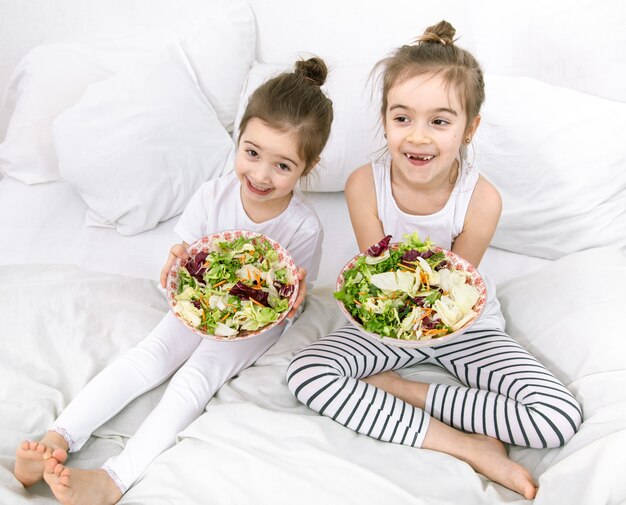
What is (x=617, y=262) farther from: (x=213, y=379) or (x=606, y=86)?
(x=213, y=379)

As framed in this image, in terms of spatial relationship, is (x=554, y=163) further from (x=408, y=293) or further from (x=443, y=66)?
(x=408, y=293)

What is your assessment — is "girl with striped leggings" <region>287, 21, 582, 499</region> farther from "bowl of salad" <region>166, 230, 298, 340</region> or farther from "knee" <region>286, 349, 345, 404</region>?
"bowl of salad" <region>166, 230, 298, 340</region>

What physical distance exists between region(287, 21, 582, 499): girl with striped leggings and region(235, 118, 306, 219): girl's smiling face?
20cm

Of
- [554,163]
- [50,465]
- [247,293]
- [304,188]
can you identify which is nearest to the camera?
[50,465]

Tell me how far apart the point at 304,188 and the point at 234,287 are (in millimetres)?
646

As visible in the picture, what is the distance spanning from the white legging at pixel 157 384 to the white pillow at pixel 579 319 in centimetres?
58

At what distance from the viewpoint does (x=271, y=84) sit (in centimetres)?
129

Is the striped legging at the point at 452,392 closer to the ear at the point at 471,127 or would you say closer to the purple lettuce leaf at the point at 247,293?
the purple lettuce leaf at the point at 247,293

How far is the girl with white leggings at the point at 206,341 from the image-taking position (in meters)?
1.09

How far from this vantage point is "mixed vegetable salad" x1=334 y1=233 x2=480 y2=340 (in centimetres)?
105

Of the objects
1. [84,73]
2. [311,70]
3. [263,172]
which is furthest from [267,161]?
[84,73]

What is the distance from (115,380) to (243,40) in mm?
Answer: 1102

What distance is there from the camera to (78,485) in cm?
104

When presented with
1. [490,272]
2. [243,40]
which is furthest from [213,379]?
[243,40]
